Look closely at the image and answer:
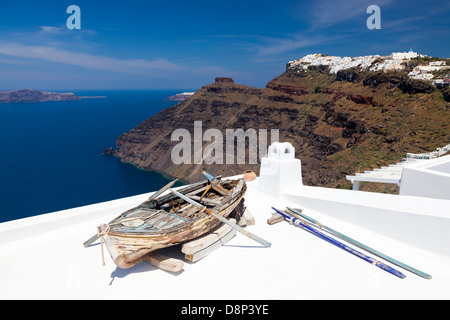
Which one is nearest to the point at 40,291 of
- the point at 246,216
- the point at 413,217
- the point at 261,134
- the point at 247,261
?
the point at 247,261

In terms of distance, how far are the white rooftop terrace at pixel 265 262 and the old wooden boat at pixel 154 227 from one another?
1.34ft

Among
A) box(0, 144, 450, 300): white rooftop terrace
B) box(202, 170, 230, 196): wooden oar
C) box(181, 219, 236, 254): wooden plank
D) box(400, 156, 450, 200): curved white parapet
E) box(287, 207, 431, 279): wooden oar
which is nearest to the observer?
box(0, 144, 450, 300): white rooftop terrace

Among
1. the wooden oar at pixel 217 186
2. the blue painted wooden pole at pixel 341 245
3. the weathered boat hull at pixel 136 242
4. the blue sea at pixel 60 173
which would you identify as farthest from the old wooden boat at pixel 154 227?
the blue sea at pixel 60 173

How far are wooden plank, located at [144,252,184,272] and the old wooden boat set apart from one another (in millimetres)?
208

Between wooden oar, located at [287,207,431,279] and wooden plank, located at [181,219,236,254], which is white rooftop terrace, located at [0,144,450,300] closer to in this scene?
wooden oar, located at [287,207,431,279]

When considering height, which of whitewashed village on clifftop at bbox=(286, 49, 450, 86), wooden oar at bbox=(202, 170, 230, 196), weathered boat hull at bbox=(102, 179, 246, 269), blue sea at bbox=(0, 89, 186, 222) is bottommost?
blue sea at bbox=(0, 89, 186, 222)

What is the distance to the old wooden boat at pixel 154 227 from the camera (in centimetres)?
330

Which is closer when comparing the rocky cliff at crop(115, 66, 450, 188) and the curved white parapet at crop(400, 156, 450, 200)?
the curved white parapet at crop(400, 156, 450, 200)

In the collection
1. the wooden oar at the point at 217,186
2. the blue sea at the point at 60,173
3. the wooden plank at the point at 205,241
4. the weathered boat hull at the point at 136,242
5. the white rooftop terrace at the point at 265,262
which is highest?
the wooden oar at the point at 217,186

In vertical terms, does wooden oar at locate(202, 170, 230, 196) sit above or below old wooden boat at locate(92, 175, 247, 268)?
above

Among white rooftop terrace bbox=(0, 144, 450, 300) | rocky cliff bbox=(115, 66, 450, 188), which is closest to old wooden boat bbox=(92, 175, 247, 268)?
white rooftop terrace bbox=(0, 144, 450, 300)

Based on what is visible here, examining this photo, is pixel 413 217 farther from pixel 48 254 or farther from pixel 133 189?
pixel 133 189

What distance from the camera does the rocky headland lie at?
93.0 ft

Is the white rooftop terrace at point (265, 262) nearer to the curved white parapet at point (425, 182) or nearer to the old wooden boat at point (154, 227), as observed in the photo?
the old wooden boat at point (154, 227)
